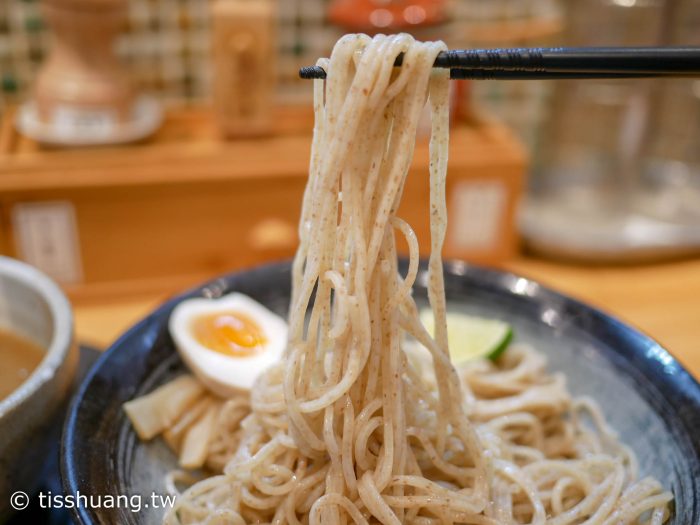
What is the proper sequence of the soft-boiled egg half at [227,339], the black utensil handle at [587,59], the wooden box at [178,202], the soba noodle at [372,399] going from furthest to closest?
1. the wooden box at [178,202]
2. the soft-boiled egg half at [227,339]
3. the soba noodle at [372,399]
4. the black utensil handle at [587,59]

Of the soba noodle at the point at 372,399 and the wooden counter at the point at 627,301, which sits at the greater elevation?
the soba noodle at the point at 372,399

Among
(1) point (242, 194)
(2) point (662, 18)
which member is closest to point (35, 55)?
(1) point (242, 194)

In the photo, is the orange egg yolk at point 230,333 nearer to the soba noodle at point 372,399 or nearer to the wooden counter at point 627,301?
the soba noodle at point 372,399

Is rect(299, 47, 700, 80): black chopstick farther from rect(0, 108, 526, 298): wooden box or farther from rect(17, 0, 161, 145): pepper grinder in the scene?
rect(17, 0, 161, 145): pepper grinder

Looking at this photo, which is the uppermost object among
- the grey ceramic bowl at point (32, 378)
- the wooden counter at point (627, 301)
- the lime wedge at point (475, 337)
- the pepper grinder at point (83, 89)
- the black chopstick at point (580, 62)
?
the black chopstick at point (580, 62)

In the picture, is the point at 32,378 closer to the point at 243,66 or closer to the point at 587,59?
the point at 587,59

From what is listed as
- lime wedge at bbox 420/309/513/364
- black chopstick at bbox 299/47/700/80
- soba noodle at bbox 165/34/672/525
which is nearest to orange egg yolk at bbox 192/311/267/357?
soba noodle at bbox 165/34/672/525

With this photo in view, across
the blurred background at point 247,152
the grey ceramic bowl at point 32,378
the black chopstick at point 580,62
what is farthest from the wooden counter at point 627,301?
the black chopstick at point 580,62
